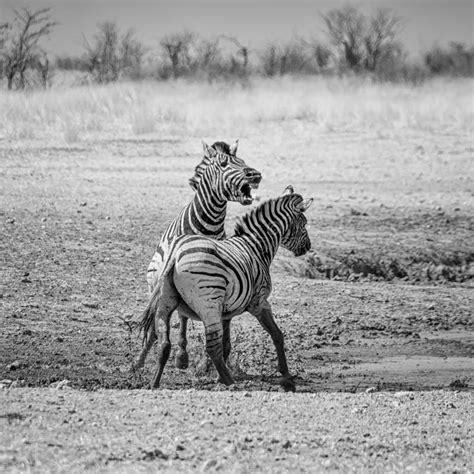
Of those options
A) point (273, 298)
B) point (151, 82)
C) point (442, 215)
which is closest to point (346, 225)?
point (442, 215)

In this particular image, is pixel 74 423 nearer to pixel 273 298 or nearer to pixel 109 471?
pixel 109 471

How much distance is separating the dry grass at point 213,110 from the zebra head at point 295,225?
351 inches

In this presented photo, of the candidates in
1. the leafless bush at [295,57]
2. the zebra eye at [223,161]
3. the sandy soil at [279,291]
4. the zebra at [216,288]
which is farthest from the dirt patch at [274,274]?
the leafless bush at [295,57]

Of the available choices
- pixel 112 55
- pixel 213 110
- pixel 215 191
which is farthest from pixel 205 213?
pixel 112 55

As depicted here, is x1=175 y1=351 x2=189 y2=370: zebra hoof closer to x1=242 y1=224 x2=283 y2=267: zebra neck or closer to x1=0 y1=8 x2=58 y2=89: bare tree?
x1=242 y1=224 x2=283 y2=267: zebra neck

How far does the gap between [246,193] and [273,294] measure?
5.69 feet

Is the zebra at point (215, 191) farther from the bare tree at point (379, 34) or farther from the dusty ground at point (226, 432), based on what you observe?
the bare tree at point (379, 34)

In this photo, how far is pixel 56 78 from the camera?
36.6m

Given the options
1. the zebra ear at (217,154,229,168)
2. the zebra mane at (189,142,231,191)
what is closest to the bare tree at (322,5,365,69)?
the zebra mane at (189,142,231,191)

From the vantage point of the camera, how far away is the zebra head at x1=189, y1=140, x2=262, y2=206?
9922 millimetres

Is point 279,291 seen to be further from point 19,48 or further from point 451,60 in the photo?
point 451,60

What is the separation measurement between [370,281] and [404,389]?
142 inches

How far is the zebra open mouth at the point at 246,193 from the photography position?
390 inches

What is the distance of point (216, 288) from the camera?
832 centimetres
